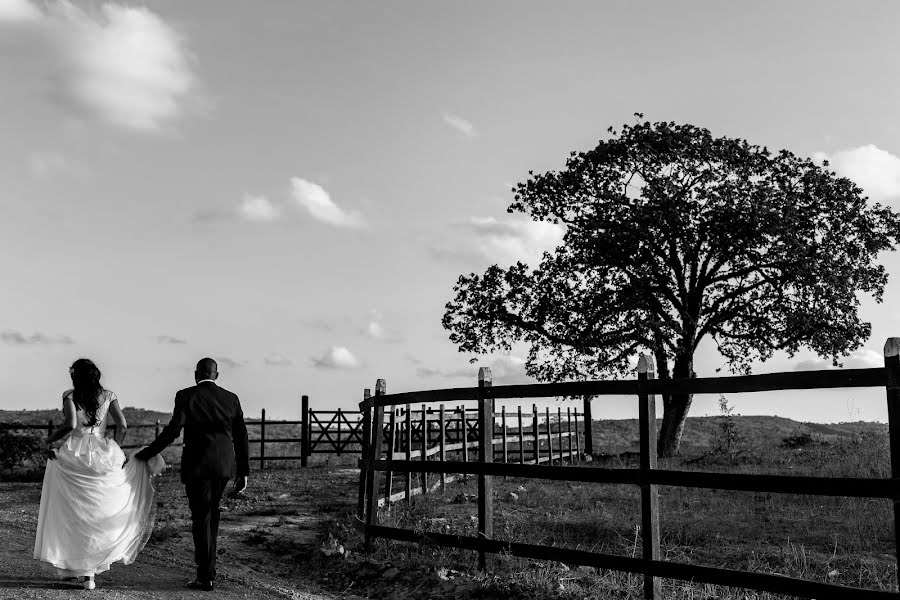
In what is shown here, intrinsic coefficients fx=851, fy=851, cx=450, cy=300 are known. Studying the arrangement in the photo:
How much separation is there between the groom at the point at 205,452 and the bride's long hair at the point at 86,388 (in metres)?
0.74

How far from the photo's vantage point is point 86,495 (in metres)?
8.45

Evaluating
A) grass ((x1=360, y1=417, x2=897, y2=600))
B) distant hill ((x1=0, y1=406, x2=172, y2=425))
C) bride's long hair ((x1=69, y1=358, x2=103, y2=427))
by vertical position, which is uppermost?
bride's long hair ((x1=69, y1=358, x2=103, y2=427))

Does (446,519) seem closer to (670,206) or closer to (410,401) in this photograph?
(410,401)

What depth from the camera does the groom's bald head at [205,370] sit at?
28.0ft

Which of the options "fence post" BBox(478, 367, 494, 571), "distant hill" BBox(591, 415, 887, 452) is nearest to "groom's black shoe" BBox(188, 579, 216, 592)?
"fence post" BBox(478, 367, 494, 571)

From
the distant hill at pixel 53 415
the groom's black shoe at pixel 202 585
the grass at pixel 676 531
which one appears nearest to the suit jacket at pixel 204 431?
the groom's black shoe at pixel 202 585

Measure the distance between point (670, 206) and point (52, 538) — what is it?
21581 mm

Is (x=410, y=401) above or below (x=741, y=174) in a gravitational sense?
below

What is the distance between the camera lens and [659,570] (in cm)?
742

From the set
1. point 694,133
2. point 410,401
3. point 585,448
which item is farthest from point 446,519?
point 585,448

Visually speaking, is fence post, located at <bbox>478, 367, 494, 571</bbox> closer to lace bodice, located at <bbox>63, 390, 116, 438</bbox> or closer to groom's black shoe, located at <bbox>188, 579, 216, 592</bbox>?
groom's black shoe, located at <bbox>188, 579, 216, 592</bbox>

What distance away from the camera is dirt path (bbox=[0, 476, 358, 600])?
27.1 feet

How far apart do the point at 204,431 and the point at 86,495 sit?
136cm

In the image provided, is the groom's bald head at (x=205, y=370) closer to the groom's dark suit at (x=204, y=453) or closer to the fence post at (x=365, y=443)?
the groom's dark suit at (x=204, y=453)
